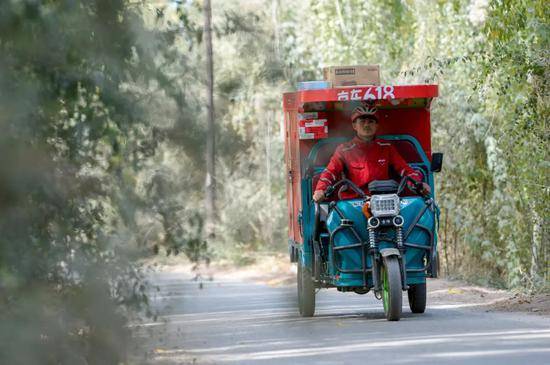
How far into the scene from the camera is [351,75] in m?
16.2

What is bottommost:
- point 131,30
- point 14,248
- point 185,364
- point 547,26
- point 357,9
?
point 185,364

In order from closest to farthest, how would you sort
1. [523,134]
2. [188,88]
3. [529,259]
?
[188,88]
[523,134]
[529,259]

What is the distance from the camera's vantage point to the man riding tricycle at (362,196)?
551 inches

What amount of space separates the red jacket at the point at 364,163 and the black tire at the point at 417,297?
1.36m

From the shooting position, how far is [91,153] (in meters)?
9.10

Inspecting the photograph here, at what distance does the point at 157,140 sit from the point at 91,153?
0.47 m

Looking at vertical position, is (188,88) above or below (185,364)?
above

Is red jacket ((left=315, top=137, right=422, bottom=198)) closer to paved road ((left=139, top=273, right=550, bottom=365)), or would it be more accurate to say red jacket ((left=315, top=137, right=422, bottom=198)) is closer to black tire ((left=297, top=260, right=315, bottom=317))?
black tire ((left=297, top=260, right=315, bottom=317))

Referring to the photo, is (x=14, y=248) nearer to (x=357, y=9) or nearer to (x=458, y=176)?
(x=458, y=176)

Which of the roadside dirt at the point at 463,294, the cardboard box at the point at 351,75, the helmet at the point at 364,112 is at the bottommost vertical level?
the roadside dirt at the point at 463,294

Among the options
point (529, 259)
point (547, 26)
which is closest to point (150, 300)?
point (547, 26)

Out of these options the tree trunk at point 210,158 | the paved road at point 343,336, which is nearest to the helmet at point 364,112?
the paved road at point 343,336

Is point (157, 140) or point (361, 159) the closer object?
point (157, 140)

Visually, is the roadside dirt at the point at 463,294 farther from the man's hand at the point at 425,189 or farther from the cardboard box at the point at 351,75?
the cardboard box at the point at 351,75
